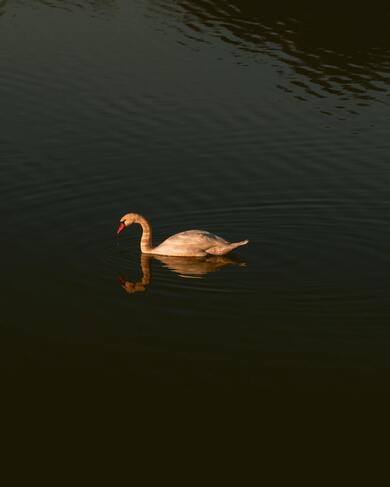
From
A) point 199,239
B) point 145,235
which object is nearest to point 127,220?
point 145,235

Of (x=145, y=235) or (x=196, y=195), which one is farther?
(x=196, y=195)

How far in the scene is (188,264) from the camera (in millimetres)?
27859

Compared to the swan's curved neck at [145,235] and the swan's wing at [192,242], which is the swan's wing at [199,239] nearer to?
the swan's wing at [192,242]

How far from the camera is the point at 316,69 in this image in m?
47.0

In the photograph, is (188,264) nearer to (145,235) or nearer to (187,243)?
(187,243)

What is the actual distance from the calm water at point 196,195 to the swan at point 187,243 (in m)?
0.35

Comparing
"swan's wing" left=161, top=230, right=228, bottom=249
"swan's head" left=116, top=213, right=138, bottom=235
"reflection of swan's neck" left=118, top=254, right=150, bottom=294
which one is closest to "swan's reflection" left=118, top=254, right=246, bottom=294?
"reflection of swan's neck" left=118, top=254, right=150, bottom=294

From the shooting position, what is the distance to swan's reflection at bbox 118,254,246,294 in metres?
27.0

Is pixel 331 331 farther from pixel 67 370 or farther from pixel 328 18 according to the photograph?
pixel 328 18

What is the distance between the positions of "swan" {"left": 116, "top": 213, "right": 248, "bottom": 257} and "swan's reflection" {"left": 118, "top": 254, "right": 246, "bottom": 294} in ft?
0.52

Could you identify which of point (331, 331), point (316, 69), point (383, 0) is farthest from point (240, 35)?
point (331, 331)

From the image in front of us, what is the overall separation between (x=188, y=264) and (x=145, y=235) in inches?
57.9

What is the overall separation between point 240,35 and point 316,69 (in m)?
6.22

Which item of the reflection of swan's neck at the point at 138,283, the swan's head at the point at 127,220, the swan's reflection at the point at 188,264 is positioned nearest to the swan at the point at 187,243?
the swan's head at the point at 127,220
